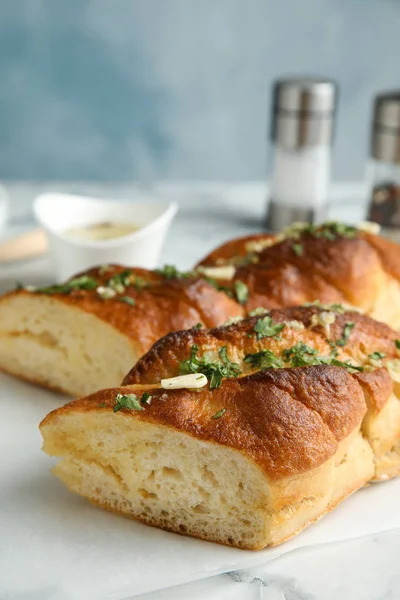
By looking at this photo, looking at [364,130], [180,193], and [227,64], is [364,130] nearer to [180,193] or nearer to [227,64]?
[227,64]

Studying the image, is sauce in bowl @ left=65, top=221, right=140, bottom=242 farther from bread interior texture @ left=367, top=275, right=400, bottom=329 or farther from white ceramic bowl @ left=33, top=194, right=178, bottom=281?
bread interior texture @ left=367, top=275, right=400, bottom=329

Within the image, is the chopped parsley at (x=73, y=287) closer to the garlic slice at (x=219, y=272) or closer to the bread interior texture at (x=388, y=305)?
the garlic slice at (x=219, y=272)

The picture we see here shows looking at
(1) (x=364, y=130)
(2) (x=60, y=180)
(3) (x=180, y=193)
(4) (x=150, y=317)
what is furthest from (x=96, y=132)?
(4) (x=150, y=317)

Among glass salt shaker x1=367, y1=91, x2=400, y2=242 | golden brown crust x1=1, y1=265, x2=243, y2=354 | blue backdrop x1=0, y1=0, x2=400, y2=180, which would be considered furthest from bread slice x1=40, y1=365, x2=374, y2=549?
blue backdrop x1=0, y1=0, x2=400, y2=180

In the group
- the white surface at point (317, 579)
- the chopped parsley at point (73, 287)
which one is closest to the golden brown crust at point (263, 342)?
the white surface at point (317, 579)

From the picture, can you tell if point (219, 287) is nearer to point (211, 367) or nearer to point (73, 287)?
point (73, 287)

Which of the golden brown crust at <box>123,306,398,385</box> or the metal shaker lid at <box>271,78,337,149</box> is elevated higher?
the metal shaker lid at <box>271,78,337,149</box>
